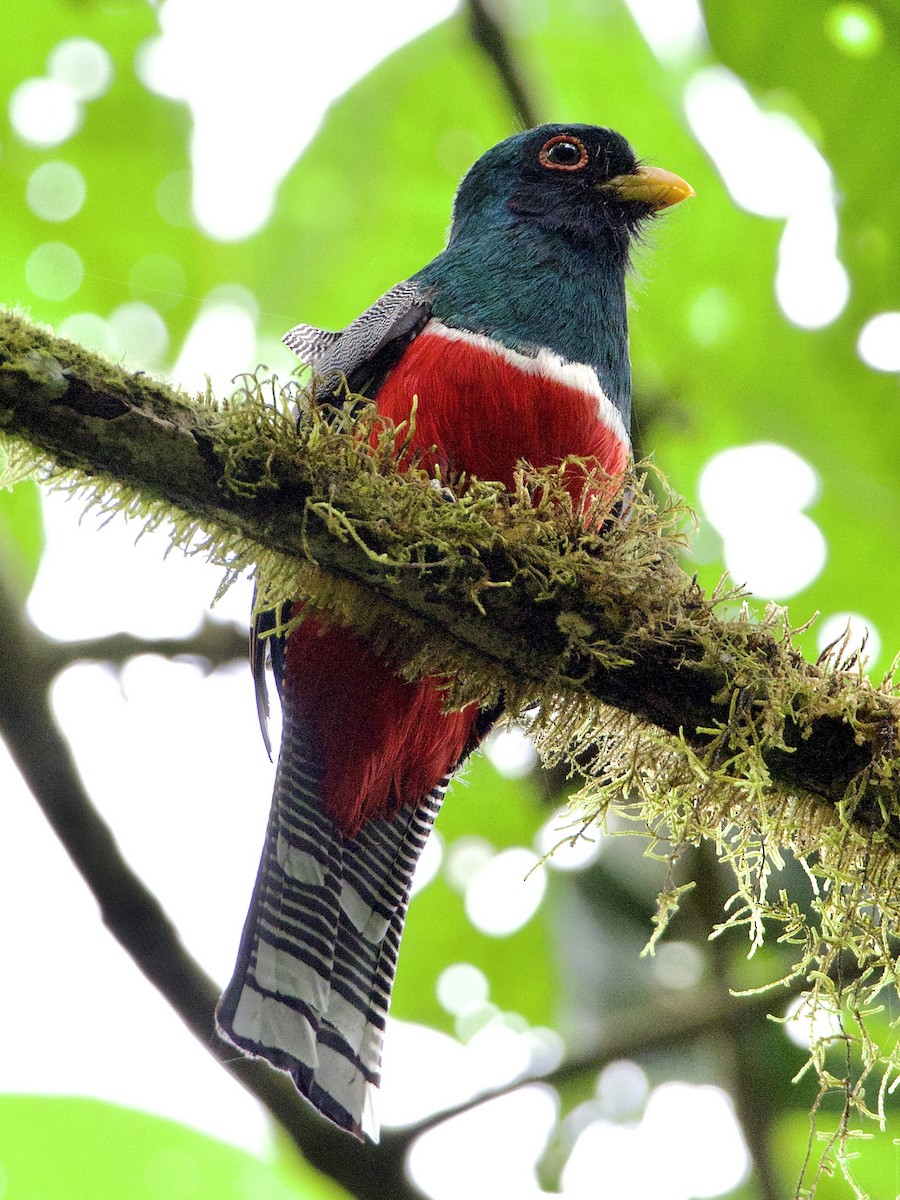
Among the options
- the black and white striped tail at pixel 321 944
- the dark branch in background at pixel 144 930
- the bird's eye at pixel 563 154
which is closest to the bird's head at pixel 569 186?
the bird's eye at pixel 563 154

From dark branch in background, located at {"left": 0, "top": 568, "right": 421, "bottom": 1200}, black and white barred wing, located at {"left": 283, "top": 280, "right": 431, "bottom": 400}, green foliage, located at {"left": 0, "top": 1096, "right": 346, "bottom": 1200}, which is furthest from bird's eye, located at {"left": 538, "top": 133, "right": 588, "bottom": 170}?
green foliage, located at {"left": 0, "top": 1096, "right": 346, "bottom": 1200}

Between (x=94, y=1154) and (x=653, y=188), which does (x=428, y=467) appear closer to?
(x=653, y=188)

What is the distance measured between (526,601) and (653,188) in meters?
1.90

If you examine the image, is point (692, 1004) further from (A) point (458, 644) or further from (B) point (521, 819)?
(A) point (458, 644)

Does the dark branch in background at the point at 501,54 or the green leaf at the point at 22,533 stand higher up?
the dark branch in background at the point at 501,54


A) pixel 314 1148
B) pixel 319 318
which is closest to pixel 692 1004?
pixel 314 1148

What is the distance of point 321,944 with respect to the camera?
10.1ft

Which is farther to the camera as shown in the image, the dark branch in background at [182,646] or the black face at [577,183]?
the black face at [577,183]

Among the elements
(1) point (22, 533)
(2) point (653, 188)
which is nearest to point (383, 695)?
(1) point (22, 533)

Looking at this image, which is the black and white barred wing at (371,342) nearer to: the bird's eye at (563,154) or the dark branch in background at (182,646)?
the bird's eye at (563,154)

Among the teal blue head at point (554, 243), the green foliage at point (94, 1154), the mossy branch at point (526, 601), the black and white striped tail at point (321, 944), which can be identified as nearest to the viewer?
the mossy branch at point (526, 601)

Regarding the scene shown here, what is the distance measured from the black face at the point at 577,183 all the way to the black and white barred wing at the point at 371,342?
0.57 m

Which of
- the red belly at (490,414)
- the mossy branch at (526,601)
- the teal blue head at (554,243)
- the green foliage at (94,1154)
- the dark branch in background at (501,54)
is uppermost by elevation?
the dark branch in background at (501,54)

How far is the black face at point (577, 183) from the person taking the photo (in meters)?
3.63
